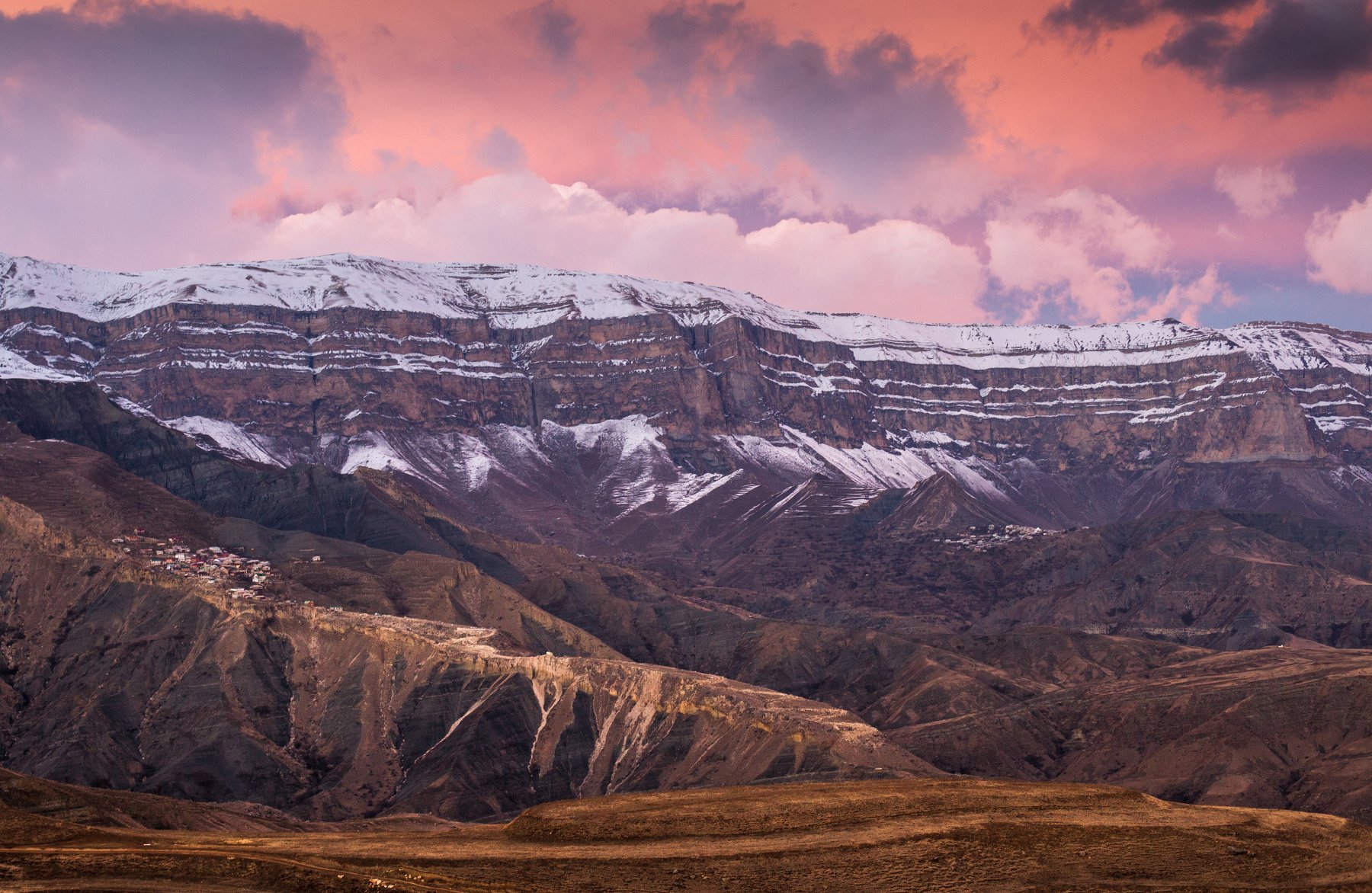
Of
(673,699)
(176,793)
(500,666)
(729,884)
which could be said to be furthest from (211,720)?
(729,884)

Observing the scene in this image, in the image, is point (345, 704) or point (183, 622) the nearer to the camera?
point (345, 704)

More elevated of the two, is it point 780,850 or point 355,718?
point 780,850

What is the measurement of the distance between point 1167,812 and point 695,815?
2613 centimetres

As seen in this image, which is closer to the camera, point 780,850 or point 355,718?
point 780,850

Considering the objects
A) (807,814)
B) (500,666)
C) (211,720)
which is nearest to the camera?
(807,814)

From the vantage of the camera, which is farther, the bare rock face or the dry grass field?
the bare rock face

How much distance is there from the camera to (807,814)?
8581 centimetres

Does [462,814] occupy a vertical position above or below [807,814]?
below

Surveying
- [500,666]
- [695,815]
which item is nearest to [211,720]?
[500,666]

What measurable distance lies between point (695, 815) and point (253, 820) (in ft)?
168

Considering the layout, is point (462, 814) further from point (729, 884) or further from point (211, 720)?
point (729, 884)

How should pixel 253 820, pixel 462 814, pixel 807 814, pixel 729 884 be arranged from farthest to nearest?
1. pixel 462 814
2. pixel 253 820
3. pixel 807 814
4. pixel 729 884

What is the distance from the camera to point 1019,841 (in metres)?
78.1

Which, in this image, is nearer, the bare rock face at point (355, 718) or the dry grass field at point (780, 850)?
the dry grass field at point (780, 850)
